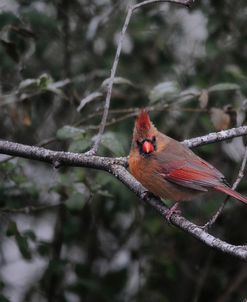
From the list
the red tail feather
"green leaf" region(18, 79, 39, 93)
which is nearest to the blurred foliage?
"green leaf" region(18, 79, 39, 93)

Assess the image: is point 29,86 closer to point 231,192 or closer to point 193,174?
point 193,174

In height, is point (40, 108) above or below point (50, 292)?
above

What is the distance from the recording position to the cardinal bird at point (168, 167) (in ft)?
11.7

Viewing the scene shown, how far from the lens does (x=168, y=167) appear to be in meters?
3.81

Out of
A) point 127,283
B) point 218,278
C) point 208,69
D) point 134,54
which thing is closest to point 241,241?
point 218,278

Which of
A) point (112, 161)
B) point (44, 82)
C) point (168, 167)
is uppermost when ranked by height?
point (44, 82)

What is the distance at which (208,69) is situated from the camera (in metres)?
5.24

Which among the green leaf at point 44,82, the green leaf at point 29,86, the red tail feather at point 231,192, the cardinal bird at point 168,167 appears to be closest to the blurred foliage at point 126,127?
the cardinal bird at point 168,167

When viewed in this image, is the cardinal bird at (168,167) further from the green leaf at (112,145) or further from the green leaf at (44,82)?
the green leaf at (44,82)

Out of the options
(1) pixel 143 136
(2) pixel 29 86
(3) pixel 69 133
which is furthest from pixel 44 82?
(1) pixel 143 136

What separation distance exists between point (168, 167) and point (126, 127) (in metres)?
1.00

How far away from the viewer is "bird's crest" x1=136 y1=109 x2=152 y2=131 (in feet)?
11.8

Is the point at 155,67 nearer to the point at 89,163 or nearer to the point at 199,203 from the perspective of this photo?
the point at 199,203

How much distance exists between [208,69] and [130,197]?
129 cm
